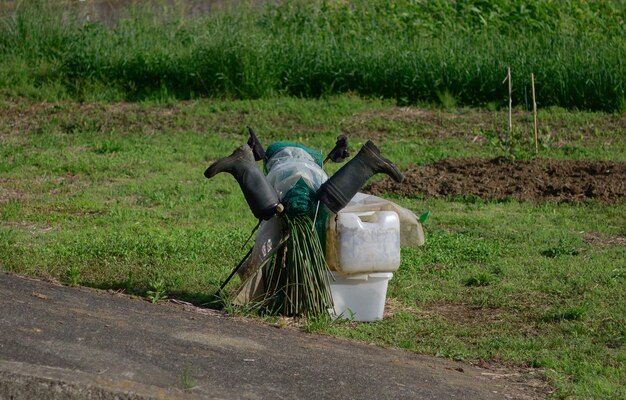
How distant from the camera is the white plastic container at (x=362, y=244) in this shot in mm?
6828

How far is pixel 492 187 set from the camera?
434 inches

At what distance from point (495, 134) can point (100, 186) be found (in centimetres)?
434

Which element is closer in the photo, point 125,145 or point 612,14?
point 125,145

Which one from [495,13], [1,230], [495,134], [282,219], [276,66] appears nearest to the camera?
[282,219]

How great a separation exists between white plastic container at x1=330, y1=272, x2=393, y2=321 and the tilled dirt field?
3.86 meters

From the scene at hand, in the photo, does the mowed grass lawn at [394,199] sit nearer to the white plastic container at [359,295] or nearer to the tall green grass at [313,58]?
the white plastic container at [359,295]

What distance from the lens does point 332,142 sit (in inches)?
508

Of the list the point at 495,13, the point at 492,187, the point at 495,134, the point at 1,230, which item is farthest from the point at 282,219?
the point at 495,13

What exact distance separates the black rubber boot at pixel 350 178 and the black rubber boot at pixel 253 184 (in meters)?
0.30

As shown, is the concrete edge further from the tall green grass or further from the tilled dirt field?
the tall green grass

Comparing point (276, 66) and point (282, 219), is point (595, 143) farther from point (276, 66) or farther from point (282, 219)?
point (282, 219)

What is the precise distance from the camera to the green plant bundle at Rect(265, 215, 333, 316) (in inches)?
270

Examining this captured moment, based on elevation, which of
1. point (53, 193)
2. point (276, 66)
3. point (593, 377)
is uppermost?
point (276, 66)

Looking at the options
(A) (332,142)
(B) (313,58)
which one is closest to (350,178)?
(A) (332,142)
